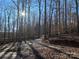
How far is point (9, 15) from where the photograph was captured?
40281mm

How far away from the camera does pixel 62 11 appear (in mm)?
36156

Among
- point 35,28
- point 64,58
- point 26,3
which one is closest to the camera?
point 64,58

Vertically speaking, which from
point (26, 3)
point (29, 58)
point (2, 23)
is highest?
point (26, 3)

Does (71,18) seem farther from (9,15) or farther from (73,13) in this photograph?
(9,15)

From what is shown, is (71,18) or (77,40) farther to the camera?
(71,18)

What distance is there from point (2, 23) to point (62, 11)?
19.2m

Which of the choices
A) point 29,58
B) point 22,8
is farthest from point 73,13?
point 29,58

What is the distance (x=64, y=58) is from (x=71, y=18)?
123 ft

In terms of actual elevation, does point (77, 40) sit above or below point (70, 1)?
below

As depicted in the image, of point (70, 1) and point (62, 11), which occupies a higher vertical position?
point (70, 1)

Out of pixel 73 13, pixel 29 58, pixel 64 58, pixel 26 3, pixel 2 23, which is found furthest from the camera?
pixel 2 23

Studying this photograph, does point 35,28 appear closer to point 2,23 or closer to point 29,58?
point 2,23

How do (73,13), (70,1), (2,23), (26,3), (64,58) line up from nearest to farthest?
1. (64,58)
2. (26,3)
3. (70,1)
4. (73,13)
5. (2,23)

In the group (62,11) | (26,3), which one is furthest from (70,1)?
(26,3)
